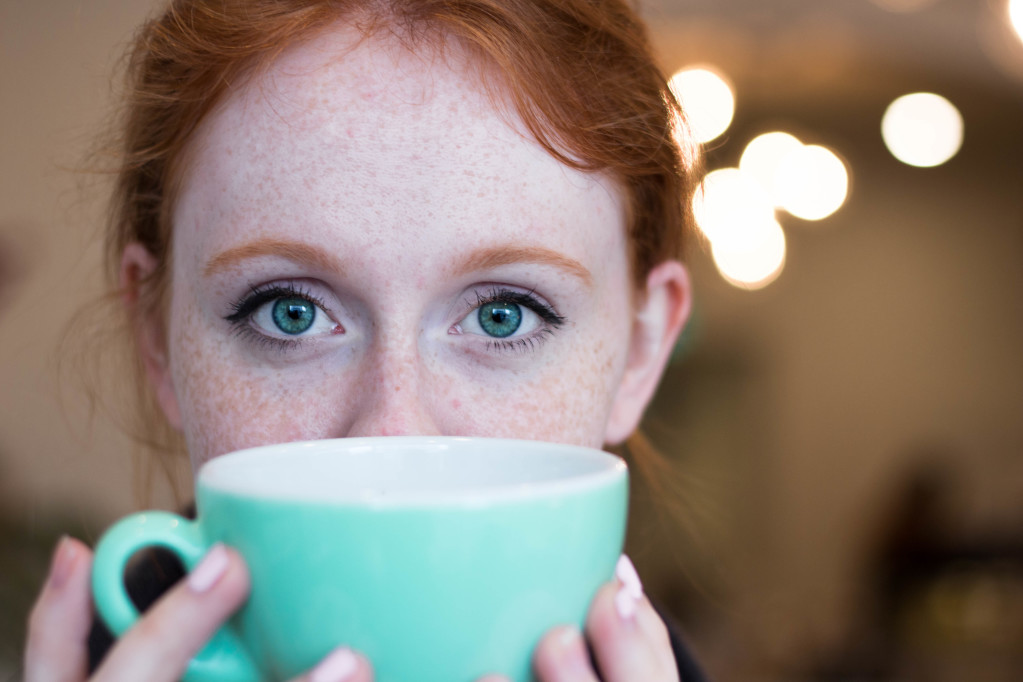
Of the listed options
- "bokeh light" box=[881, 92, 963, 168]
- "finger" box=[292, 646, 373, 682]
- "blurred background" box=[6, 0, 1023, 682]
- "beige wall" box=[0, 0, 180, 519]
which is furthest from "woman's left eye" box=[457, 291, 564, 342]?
"bokeh light" box=[881, 92, 963, 168]

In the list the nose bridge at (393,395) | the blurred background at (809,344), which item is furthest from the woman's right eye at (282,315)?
the blurred background at (809,344)

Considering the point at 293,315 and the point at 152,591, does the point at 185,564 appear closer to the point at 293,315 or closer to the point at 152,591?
the point at 293,315

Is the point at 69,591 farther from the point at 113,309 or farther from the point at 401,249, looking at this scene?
the point at 113,309

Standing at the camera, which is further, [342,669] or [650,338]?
[650,338]

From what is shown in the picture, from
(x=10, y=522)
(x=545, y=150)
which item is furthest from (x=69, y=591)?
(x=10, y=522)

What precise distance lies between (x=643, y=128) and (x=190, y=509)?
2.58 ft

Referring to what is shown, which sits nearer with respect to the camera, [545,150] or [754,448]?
[545,150]

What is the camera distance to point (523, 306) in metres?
0.88

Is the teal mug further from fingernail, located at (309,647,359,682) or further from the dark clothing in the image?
the dark clothing

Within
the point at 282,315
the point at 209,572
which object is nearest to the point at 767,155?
the point at 282,315

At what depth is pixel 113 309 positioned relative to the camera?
127 cm

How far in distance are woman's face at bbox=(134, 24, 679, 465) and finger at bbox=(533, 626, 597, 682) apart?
297mm

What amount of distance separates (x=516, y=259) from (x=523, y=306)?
8 cm

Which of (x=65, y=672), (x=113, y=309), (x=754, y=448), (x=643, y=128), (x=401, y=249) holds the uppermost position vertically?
(x=643, y=128)
